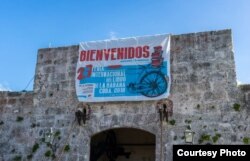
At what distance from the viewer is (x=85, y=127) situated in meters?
9.81

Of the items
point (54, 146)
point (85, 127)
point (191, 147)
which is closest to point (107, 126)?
point (85, 127)

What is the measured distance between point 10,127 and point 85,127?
206cm

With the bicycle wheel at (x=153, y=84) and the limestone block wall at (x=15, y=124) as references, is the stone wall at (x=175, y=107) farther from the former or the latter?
the bicycle wheel at (x=153, y=84)

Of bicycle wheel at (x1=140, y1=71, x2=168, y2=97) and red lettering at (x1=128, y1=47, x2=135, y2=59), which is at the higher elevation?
red lettering at (x1=128, y1=47, x2=135, y2=59)

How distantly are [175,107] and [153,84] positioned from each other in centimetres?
72

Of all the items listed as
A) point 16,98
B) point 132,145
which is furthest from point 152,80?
point 16,98

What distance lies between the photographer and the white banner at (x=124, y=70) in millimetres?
9516

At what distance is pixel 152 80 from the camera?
9531mm

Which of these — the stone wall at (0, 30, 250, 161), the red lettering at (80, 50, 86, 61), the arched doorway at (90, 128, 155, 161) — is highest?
the red lettering at (80, 50, 86, 61)

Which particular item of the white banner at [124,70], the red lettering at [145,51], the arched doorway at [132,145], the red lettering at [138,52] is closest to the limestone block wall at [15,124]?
the white banner at [124,70]

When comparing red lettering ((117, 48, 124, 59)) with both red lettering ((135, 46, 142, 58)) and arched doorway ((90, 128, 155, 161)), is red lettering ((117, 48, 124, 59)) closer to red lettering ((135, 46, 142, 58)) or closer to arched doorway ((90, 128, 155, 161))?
red lettering ((135, 46, 142, 58))

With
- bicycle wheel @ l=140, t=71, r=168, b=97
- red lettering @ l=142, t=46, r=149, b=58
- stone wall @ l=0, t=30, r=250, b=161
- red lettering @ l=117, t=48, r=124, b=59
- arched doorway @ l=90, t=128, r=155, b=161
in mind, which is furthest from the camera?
arched doorway @ l=90, t=128, r=155, b=161

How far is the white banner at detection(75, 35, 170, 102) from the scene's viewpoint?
952 cm

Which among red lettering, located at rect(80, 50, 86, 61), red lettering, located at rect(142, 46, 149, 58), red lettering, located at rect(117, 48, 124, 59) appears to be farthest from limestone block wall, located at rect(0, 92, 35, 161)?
red lettering, located at rect(142, 46, 149, 58)
